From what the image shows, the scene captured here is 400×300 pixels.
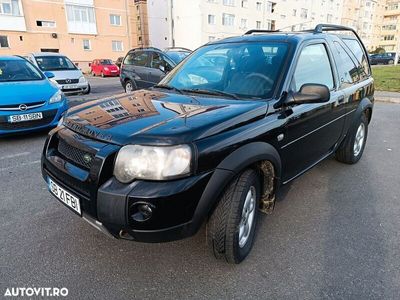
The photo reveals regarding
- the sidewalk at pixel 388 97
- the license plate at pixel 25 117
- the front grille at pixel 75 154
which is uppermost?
the front grille at pixel 75 154

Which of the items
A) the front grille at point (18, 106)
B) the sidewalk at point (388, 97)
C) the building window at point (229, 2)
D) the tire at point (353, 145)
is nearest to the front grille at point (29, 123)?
the front grille at point (18, 106)

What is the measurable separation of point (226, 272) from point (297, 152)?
4.29 ft

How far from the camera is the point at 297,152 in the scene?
2.90m

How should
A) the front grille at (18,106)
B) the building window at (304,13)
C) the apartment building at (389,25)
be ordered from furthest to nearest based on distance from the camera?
the apartment building at (389,25) < the building window at (304,13) < the front grille at (18,106)

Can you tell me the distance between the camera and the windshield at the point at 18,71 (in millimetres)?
6113

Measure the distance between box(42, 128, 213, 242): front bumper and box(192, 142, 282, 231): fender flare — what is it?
2cm

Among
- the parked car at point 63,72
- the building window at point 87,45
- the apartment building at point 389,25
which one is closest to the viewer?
the parked car at point 63,72

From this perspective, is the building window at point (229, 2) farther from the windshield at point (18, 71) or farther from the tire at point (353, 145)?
the tire at point (353, 145)

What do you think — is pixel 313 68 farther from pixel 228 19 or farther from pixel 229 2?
pixel 229 2

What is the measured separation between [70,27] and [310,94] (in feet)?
113

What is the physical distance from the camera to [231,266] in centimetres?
237

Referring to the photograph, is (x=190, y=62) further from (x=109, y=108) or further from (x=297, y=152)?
(x=297, y=152)

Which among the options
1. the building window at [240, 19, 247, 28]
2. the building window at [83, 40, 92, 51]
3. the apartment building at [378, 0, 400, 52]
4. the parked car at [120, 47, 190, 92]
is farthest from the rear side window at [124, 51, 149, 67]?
the apartment building at [378, 0, 400, 52]

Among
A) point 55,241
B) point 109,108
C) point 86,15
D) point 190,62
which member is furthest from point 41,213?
point 86,15
